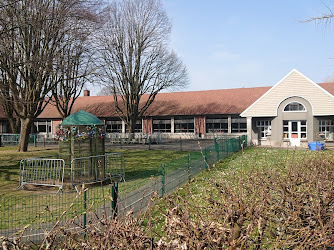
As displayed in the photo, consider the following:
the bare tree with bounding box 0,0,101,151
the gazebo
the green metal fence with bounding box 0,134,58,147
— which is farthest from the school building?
the bare tree with bounding box 0,0,101,151

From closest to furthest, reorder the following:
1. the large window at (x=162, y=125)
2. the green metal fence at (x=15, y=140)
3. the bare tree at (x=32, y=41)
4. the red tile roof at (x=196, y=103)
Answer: the bare tree at (x=32, y=41), the green metal fence at (x=15, y=140), the red tile roof at (x=196, y=103), the large window at (x=162, y=125)

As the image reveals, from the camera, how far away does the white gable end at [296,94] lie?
83.6 feet

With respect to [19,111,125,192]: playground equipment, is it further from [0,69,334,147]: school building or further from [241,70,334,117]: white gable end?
[241,70,334,117]: white gable end

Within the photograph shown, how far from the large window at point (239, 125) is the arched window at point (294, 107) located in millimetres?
8941

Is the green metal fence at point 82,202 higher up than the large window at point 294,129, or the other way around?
the large window at point 294,129

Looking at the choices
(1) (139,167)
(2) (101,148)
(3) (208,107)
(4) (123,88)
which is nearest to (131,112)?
(4) (123,88)

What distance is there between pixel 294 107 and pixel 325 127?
3.36 meters

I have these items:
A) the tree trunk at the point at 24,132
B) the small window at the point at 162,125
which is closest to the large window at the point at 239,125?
the small window at the point at 162,125

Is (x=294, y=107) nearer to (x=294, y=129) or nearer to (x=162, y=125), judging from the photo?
(x=294, y=129)

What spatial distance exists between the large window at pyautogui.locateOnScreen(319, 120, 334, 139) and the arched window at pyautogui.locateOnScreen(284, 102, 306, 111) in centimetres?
223

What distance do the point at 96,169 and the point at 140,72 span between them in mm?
23567

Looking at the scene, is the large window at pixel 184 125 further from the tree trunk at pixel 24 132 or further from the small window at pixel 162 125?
the tree trunk at pixel 24 132

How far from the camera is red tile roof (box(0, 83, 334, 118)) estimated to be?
36969 mm

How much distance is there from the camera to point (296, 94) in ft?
85.8
